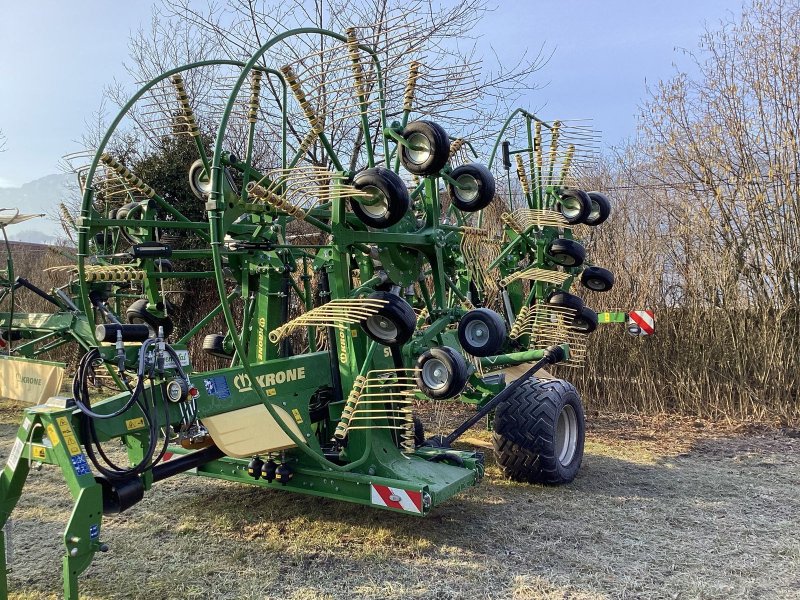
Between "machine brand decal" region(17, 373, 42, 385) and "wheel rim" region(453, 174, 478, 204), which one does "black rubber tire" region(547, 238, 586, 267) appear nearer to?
"wheel rim" region(453, 174, 478, 204)

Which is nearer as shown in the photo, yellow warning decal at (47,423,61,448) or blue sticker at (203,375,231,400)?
yellow warning decal at (47,423,61,448)

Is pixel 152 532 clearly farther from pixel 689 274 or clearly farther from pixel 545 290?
pixel 689 274

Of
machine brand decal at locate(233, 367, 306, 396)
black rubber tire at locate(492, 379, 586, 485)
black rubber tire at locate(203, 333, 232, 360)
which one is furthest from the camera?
black rubber tire at locate(203, 333, 232, 360)

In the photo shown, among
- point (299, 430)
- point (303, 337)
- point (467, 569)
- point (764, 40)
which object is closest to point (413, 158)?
point (299, 430)

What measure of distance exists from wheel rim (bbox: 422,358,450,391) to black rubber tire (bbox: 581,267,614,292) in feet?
9.86

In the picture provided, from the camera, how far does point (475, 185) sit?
14.3ft

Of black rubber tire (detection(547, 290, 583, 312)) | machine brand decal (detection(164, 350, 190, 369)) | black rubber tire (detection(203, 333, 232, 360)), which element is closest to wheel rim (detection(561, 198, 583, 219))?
black rubber tire (detection(547, 290, 583, 312))

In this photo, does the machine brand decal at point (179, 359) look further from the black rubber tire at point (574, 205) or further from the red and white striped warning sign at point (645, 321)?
the red and white striped warning sign at point (645, 321)

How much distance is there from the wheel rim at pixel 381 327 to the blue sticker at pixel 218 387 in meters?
0.91

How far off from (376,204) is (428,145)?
48 centimetres

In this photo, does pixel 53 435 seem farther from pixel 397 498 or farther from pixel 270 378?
pixel 397 498

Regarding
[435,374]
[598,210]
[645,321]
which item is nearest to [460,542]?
[435,374]

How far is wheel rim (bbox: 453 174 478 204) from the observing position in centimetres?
436

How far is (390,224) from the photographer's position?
3.72m
